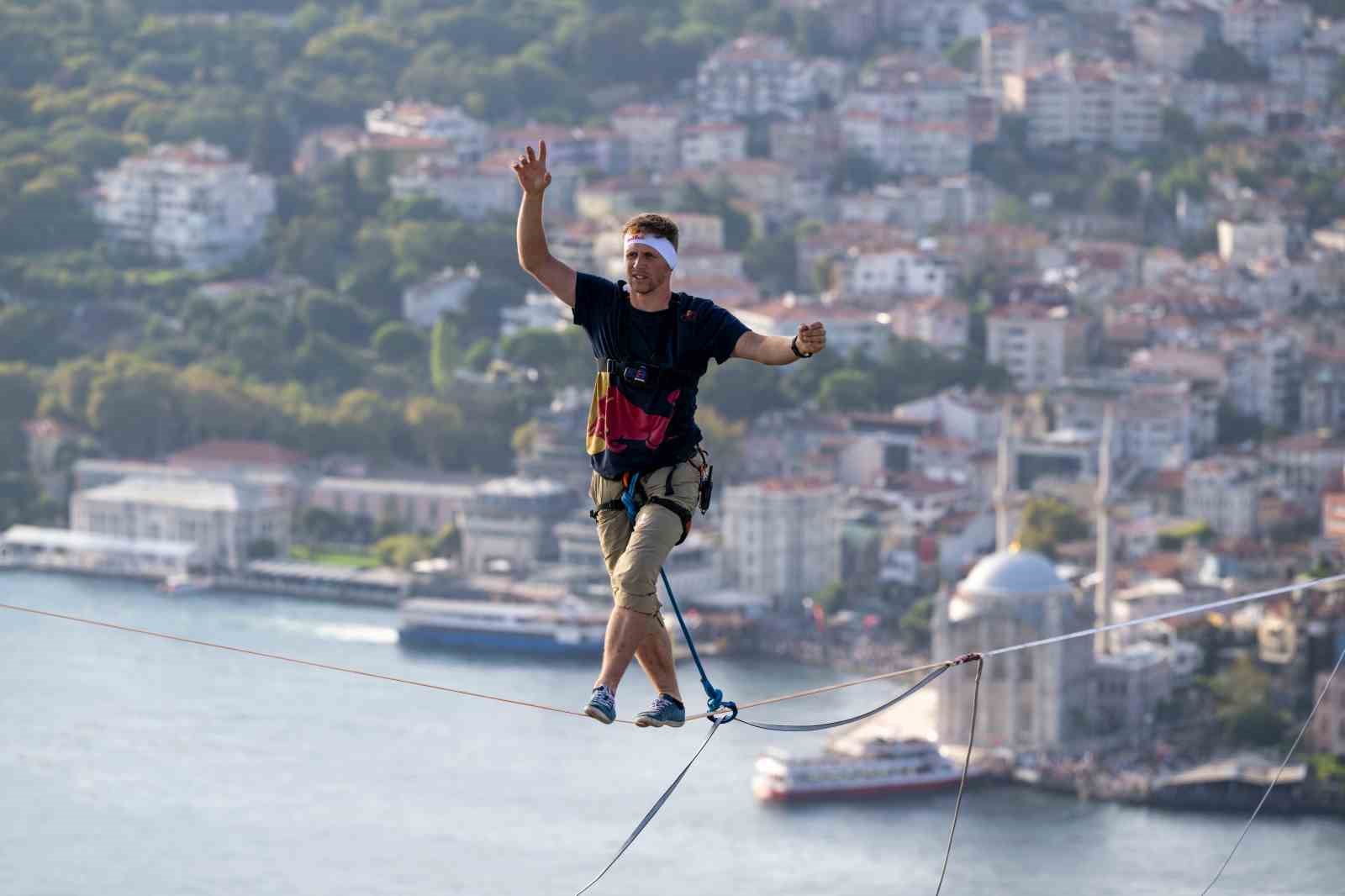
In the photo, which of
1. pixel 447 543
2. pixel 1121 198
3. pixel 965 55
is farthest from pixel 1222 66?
pixel 447 543

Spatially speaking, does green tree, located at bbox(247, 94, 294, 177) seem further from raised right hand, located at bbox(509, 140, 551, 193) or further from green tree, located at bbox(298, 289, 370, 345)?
raised right hand, located at bbox(509, 140, 551, 193)

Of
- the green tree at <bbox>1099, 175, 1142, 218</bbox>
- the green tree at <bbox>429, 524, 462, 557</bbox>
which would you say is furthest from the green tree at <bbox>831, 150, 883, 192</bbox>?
the green tree at <bbox>429, 524, 462, 557</bbox>

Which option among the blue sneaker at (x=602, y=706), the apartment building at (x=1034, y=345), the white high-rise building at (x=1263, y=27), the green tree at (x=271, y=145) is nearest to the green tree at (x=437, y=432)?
the apartment building at (x=1034, y=345)

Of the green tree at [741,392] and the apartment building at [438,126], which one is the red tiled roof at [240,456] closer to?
the green tree at [741,392]

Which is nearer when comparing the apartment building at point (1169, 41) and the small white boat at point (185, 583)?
the small white boat at point (185, 583)

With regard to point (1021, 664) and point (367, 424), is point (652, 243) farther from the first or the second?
point (367, 424)

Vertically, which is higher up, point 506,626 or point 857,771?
point 506,626

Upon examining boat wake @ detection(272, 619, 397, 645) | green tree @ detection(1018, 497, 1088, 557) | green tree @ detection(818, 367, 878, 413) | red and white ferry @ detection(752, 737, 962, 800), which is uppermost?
green tree @ detection(818, 367, 878, 413)
